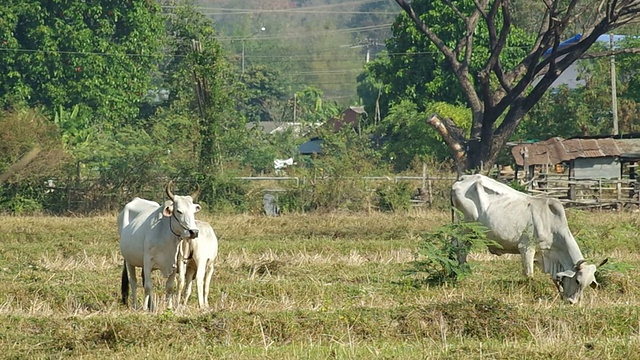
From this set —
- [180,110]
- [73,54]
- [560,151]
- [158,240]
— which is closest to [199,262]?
[158,240]

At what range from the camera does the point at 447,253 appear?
12344 mm

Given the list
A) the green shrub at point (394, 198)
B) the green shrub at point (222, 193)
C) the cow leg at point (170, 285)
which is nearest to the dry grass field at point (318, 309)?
the cow leg at point (170, 285)

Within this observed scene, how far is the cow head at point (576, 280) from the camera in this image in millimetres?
11844

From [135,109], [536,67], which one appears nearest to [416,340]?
[536,67]

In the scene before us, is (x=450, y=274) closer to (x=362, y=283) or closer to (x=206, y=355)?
(x=362, y=283)

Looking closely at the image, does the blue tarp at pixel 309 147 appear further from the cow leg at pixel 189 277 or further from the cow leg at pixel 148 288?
the cow leg at pixel 148 288

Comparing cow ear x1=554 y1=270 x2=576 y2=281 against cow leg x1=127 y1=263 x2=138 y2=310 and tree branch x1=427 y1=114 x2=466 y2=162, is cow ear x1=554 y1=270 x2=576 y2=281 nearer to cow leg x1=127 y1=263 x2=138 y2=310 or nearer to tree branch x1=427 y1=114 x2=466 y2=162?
cow leg x1=127 y1=263 x2=138 y2=310

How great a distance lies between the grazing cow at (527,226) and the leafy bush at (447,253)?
686 millimetres

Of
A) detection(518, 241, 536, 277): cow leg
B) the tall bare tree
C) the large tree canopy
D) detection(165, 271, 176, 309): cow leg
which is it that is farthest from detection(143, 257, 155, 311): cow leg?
the large tree canopy

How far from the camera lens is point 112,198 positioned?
26.6m

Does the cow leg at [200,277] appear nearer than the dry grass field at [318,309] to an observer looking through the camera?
No

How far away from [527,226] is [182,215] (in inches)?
168

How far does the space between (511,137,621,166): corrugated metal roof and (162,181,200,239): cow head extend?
675 inches

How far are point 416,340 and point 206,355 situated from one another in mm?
1937
